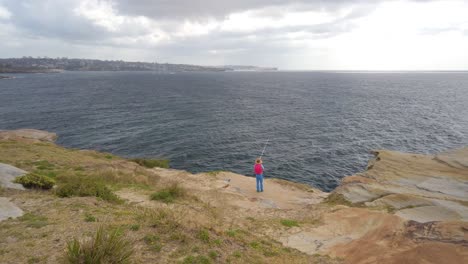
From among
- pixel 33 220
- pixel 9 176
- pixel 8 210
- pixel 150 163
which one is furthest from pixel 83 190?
pixel 150 163

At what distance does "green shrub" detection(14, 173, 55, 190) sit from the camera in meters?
13.8

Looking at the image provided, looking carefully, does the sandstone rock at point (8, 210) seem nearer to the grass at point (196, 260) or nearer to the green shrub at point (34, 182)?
the green shrub at point (34, 182)

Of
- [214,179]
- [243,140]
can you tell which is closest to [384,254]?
[214,179]

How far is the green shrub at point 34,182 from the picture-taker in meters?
13.8

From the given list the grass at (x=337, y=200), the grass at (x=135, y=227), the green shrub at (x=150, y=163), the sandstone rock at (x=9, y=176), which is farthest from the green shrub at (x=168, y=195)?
the green shrub at (x=150, y=163)

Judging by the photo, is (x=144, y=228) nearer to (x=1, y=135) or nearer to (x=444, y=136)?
(x=1, y=135)

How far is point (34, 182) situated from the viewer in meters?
14.0

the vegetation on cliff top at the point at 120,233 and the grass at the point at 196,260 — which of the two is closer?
the vegetation on cliff top at the point at 120,233

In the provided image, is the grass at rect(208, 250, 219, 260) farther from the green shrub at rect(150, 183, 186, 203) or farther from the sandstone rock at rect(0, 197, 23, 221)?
the sandstone rock at rect(0, 197, 23, 221)

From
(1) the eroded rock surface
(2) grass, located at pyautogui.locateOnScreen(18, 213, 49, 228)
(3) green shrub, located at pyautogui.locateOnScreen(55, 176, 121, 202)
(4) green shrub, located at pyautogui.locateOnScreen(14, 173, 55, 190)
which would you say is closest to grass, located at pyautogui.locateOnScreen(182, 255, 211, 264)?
(2) grass, located at pyautogui.locateOnScreen(18, 213, 49, 228)

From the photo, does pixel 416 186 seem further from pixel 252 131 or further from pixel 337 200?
pixel 252 131

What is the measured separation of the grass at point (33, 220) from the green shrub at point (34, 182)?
13.0ft

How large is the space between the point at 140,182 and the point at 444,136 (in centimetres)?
5216

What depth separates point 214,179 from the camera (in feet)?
79.6
